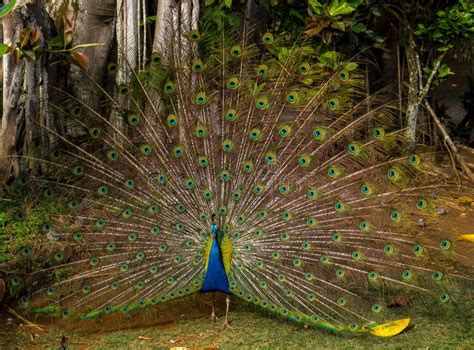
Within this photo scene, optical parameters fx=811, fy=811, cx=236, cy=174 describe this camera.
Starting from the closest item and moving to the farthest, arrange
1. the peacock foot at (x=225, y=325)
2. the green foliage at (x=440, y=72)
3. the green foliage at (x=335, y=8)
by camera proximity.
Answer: the peacock foot at (x=225, y=325)
the green foliage at (x=335, y=8)
the green foliage at (x=440, y=72)

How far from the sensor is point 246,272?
5.42 metres

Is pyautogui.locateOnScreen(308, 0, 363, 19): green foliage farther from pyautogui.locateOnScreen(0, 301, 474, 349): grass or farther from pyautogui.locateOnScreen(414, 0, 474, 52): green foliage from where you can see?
pyautogui.locateOnScreen(0, 301, 474, 349): grass

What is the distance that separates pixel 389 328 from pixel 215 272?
3.85 ft

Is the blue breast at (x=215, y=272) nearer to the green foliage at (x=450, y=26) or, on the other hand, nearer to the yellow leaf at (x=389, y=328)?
the yellow leaf at (x=389, y=328)

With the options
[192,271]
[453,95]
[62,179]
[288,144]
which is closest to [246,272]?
[192,271]

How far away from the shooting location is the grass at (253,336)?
508cm

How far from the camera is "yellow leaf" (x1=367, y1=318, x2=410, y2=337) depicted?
515 cm

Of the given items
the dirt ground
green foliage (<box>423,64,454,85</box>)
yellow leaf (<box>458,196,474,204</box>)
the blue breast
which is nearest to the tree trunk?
green foliage (<box>423,64,454,85</box>)

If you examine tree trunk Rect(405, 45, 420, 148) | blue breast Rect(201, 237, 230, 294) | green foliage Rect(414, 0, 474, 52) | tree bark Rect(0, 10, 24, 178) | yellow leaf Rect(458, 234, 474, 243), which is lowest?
blue breast Rect(201, 237, 230, 294)

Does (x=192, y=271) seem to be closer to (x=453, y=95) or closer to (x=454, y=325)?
(x=454, y=325)

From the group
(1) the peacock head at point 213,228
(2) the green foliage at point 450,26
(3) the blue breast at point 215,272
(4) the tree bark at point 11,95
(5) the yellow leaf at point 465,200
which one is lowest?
(3) the blue breast at point 215,272

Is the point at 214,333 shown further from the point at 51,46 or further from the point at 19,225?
the point at 51,46

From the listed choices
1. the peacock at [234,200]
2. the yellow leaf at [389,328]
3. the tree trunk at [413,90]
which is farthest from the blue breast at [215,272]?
the tree trunk at [413,90]

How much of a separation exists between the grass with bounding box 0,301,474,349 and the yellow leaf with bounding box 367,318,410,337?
39 mm
